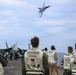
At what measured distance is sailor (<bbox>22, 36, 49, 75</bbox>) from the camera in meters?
8.92

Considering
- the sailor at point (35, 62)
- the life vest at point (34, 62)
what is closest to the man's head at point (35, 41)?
the sailor at point (35, 62)

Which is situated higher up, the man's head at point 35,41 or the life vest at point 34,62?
the man's head at point 35,41

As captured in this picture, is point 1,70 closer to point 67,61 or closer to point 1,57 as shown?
Result: point 1,57

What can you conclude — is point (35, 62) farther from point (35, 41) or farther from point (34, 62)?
point (35, 41)

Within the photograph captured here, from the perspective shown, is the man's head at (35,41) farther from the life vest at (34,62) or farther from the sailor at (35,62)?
the life vest at (34,62)

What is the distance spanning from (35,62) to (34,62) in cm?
3

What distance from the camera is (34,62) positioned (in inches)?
358

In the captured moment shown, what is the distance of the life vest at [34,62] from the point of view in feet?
29.5

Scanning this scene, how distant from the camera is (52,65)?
1914cm

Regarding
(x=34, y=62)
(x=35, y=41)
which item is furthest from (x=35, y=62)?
(x=35, y=41)

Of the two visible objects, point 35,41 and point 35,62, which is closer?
point 35,41

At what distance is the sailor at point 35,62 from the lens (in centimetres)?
892

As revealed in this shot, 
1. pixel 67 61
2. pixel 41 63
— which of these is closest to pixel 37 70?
pixel 41 63

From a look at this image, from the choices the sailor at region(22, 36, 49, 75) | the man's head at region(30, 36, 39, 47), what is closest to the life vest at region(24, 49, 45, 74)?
the sailor at region(22, 36, 49, 75)
